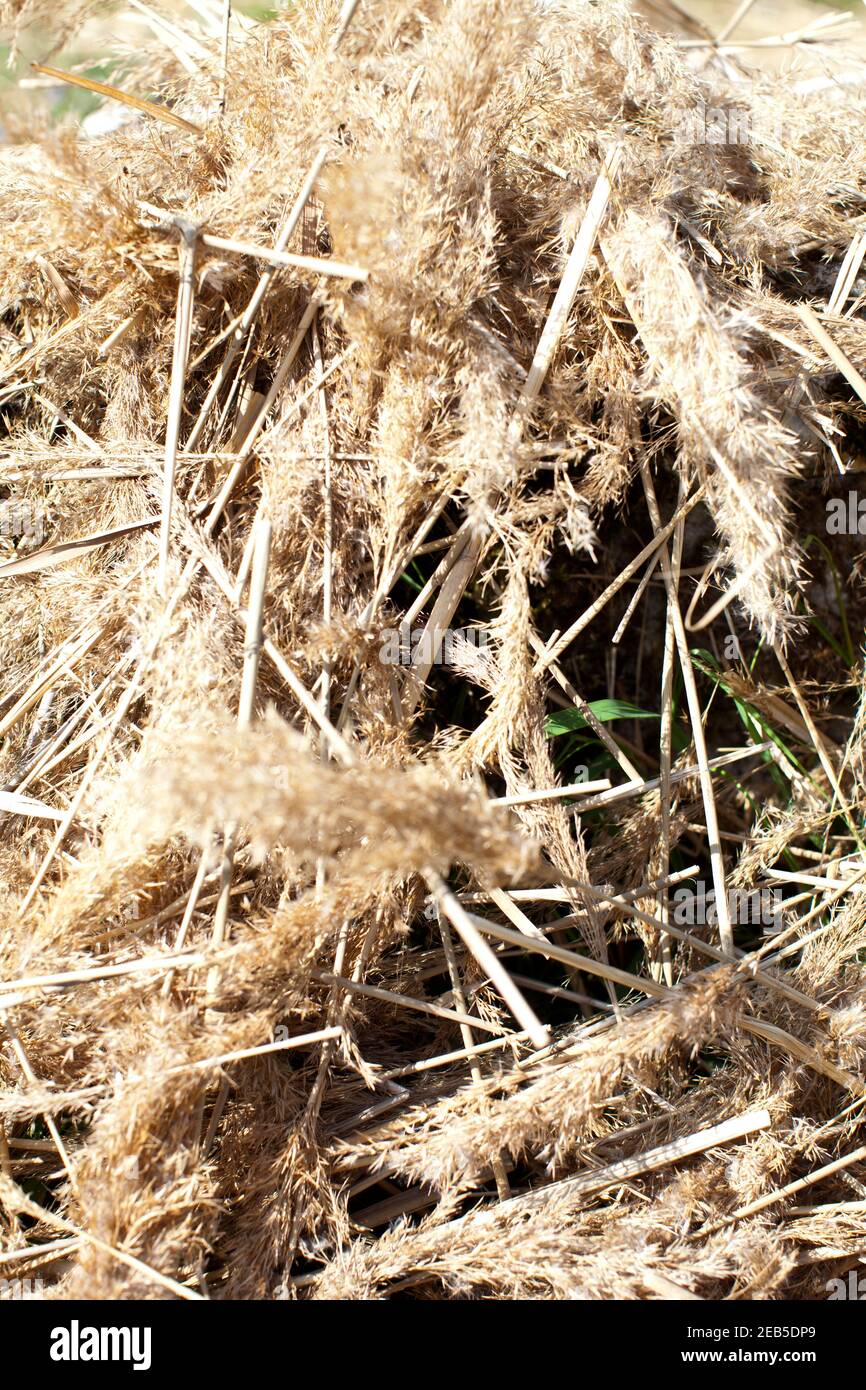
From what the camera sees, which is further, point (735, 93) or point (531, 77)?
point (735, 93)

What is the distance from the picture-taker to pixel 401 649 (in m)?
1.56

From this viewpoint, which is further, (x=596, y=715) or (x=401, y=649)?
(x=596, y=715)

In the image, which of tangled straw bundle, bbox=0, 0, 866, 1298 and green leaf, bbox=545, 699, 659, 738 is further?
green leaf, bbox=545, 699, 659, 738

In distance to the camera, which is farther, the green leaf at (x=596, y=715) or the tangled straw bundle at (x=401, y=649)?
the green leaf at (x=596, y=715)

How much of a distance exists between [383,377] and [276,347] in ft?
0.96

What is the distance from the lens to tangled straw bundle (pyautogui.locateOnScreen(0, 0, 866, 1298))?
4.40 feet

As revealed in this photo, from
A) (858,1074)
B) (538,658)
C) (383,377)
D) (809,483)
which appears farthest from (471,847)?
(809,483)

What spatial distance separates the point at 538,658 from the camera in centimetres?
159

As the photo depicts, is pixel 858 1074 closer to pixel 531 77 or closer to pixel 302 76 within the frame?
pixel 531 77

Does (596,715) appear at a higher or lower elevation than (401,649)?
lower

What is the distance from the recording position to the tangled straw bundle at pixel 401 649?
1341mm
